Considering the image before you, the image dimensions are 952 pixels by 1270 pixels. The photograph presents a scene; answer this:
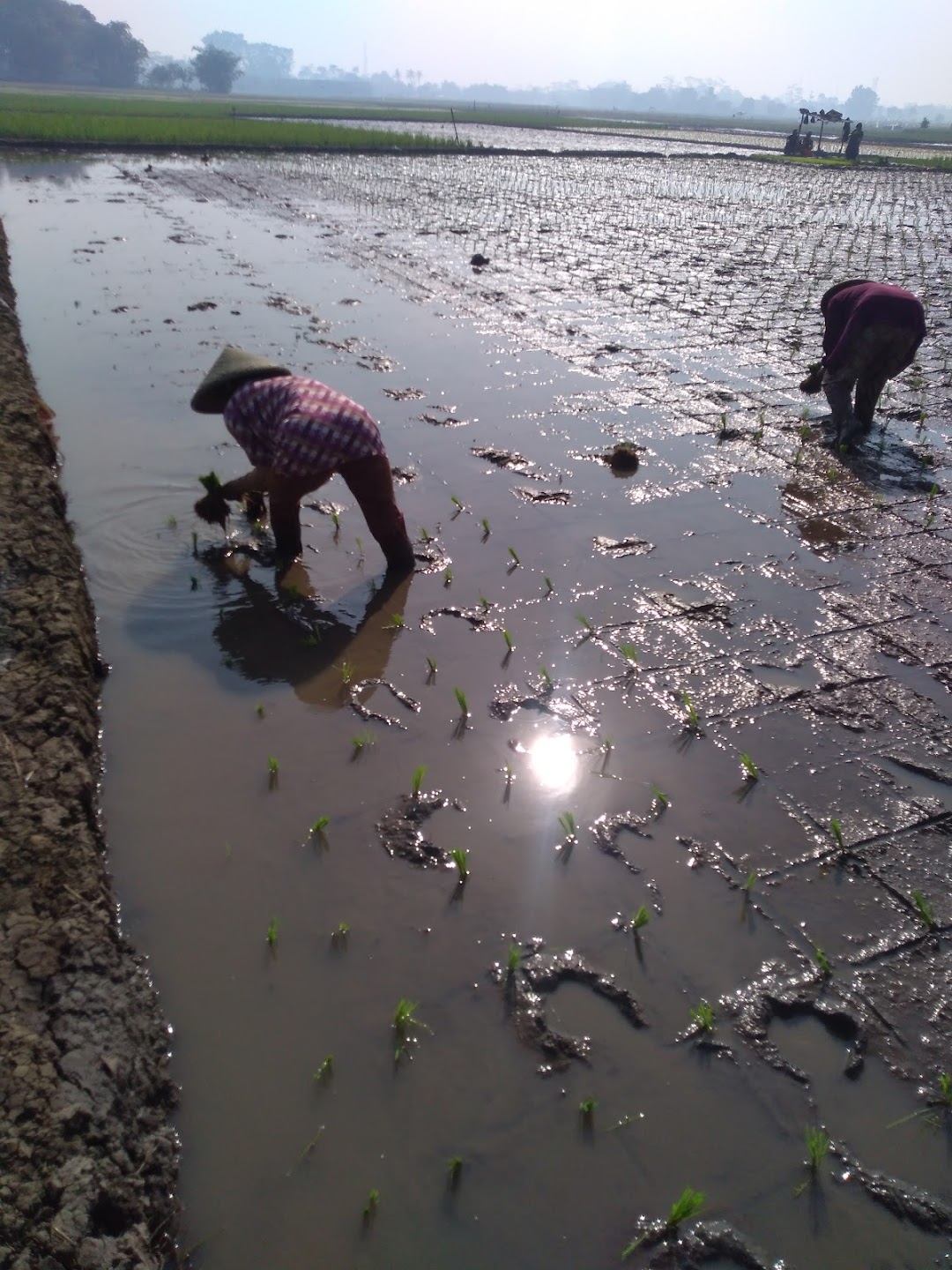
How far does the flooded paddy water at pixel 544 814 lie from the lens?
6.69ft

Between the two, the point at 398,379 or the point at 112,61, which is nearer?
the point at 398,379

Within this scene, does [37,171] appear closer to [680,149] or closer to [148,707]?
[148,707]

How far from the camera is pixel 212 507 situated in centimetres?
429

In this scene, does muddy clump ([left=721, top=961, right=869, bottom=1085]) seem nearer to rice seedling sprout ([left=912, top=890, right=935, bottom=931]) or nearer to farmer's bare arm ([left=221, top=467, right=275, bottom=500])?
rice seedling sprout ([left=912, top=890, right=935, bottom=931])

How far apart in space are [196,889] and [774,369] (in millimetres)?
6681

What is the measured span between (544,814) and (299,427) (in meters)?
1.95

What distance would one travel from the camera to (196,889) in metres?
2.72

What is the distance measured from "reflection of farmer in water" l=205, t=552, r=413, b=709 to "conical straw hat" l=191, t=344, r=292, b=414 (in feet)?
2.78

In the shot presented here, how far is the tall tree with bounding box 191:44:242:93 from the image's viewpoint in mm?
88750

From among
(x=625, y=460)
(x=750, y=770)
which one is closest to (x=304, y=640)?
(x=750, y=770)

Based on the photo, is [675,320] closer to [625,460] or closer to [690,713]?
[625,460]

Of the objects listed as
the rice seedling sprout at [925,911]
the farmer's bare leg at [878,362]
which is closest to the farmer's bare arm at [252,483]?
the rice seedling sprout at [925,911]

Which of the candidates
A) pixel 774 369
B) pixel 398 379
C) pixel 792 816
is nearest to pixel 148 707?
pixel 792 816

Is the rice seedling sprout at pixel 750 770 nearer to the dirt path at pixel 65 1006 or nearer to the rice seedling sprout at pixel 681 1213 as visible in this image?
the rice seedling sprout at pixel 681 1213
